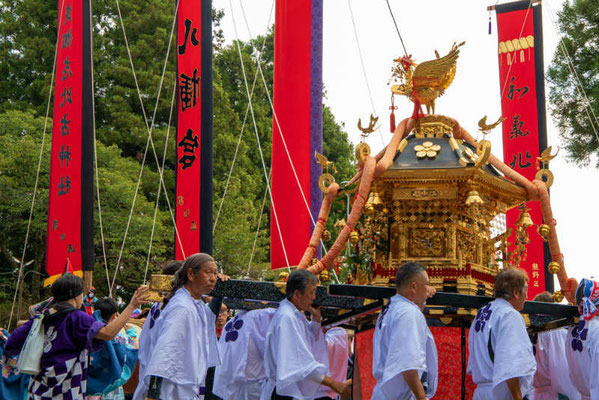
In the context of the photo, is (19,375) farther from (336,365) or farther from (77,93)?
(77,93)

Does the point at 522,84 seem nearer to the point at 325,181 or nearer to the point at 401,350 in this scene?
the point at 325,181

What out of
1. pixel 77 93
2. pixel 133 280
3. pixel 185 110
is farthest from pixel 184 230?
pixel 133 280

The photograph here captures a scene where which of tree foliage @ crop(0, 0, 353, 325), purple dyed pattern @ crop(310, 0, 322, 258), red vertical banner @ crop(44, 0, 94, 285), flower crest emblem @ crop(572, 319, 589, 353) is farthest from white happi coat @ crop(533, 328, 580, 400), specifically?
tree foliage @ crop(0, 0, 353, 325)

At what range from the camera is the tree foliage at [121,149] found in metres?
18.8

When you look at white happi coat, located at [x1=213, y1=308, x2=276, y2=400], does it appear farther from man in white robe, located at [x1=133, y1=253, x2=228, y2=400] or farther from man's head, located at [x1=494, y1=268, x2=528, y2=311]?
man's head, located at [x1=494, y1=268, x2=528, y2=311]

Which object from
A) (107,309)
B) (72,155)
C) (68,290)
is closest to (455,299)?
(68,290)

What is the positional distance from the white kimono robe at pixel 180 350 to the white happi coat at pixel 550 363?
272 cm

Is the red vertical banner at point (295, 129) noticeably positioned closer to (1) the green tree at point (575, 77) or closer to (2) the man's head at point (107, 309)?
(2) the man's head at point (107, 309)

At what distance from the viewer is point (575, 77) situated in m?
17.9

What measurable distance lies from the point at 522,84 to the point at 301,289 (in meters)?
7.71

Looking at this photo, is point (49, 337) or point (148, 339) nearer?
point (148, 339)

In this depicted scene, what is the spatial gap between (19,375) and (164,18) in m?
17.7

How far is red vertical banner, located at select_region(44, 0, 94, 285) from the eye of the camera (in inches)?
453

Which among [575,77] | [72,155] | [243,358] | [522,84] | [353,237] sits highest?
[575,77]
